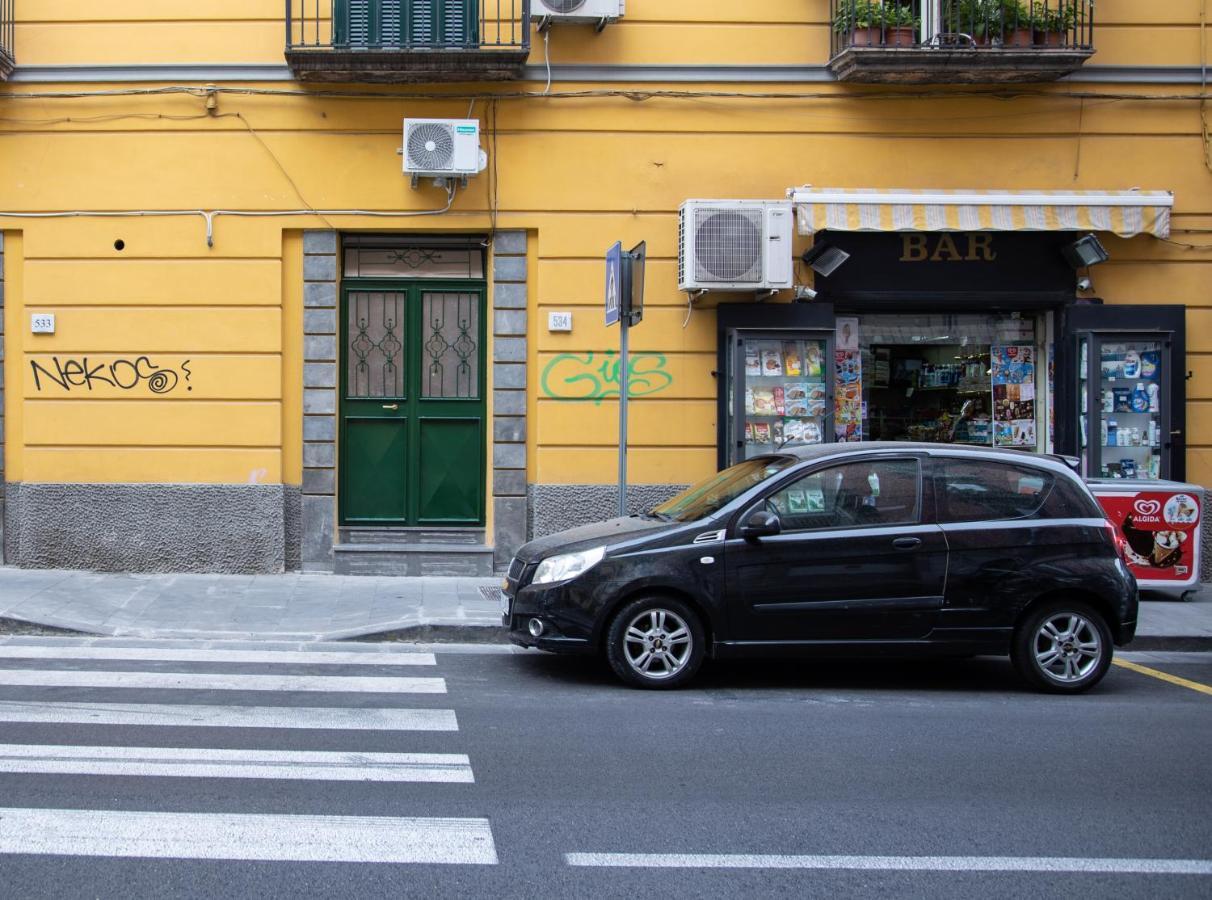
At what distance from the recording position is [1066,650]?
810 cm

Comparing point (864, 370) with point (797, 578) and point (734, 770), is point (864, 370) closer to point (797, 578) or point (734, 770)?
point (797, 578)

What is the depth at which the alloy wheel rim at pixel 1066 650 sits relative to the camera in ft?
26.6

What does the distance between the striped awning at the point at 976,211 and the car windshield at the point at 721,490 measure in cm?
398

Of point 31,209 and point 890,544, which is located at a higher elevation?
point 31,209

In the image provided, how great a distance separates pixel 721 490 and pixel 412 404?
4.89 m

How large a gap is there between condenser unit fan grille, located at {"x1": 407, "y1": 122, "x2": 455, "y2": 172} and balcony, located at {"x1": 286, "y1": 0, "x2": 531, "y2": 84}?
632 mm

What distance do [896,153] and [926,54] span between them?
1.05 m

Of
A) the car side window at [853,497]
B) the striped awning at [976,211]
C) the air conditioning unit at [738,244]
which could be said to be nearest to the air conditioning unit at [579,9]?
the air conditioning unit at [738,244]

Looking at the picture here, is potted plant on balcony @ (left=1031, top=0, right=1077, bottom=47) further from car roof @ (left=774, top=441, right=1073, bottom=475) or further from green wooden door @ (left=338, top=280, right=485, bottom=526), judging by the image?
green wooden door @ (left=338, top=280, right=485, bottom=526)

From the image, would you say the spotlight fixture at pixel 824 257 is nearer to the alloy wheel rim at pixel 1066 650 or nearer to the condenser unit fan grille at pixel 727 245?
the condenser unit fan grille at pixel 727 245

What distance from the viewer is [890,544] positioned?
799 centimetres

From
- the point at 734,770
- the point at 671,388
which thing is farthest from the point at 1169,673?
the point at 671,388

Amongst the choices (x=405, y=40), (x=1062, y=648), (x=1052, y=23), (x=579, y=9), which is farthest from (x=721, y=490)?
(x=1052, y=23)

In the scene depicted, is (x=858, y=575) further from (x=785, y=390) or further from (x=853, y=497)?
(x=785, y=390)
